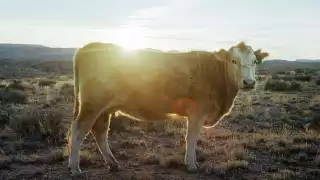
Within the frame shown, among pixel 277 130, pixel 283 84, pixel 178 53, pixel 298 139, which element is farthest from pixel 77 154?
pixel 283 84

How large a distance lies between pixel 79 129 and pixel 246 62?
11.4 feet

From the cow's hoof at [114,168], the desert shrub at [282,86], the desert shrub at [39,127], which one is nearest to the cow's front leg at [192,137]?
the cow's hoof at [114,168]

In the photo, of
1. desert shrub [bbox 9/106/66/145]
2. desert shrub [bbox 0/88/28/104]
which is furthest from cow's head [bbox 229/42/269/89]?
desert shrub [bbox 0/88/28/104]

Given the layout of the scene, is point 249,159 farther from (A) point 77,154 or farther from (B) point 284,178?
(A) point 77,154

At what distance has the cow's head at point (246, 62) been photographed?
822 cm

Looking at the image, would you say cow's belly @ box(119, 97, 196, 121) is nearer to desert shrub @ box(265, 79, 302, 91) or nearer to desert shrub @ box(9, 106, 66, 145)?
desert shrub @ box(9, 106, 66, 145)

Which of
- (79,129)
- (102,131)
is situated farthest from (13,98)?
(79,129)

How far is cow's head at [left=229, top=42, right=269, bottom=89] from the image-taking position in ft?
27.0

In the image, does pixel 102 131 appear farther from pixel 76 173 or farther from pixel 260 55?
pixel 260 55

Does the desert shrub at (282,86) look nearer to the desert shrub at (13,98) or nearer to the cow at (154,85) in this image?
the desert shrub at (13,98)

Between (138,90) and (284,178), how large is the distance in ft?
10.6

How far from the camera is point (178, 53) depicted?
8.80 m

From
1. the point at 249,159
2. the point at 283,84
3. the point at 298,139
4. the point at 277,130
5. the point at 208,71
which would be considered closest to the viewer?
the point at 208,71

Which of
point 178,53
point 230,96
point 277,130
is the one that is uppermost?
point 178,53
